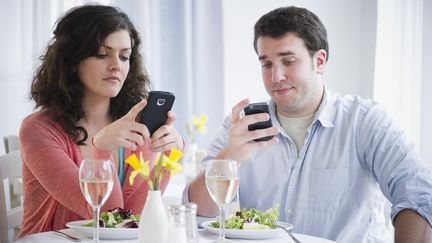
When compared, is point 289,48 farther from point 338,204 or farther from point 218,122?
point 218,122

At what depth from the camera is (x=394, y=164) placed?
6.50ft

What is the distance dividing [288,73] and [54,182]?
0.86 meters

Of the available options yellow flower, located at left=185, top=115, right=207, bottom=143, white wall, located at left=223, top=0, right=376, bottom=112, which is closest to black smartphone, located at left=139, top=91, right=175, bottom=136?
yellow flower, located at left=185, top=115, right=207, bottom=143

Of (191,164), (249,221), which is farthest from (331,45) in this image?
(249,221)

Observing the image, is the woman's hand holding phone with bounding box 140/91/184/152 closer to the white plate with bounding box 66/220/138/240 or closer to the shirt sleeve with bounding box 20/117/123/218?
the shirt sleeve with bounding box 20/117/123/218

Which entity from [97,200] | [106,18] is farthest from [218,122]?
[97,200]

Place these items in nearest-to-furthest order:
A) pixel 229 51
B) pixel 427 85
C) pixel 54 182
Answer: pixel 54 182 < pixel 427 85 < pixel 229 51

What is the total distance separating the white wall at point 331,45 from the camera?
4113mm

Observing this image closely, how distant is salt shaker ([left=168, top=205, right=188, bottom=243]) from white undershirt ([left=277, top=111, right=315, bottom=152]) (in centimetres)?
105

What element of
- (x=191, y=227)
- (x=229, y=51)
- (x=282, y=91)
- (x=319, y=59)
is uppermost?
(x=229, y=51)

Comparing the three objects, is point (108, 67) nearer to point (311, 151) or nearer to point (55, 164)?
point (55, 164)

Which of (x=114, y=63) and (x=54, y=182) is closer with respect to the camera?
(x=54, y=182)

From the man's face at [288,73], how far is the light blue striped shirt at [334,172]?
74 millimetres

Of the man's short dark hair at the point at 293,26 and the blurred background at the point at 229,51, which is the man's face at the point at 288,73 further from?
the blurred background at the point at 229,51
